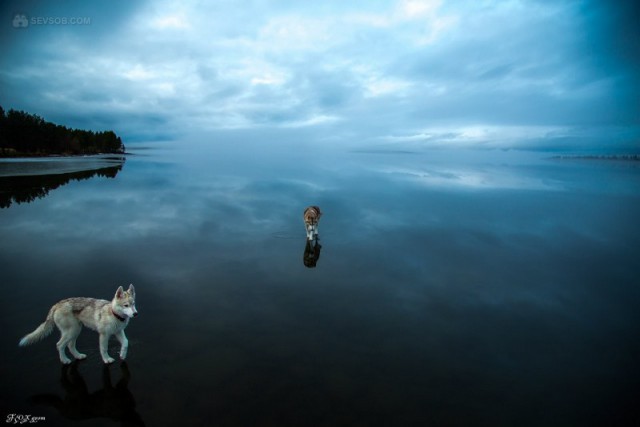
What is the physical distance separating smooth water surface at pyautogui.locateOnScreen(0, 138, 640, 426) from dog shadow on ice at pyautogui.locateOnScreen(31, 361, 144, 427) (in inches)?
1.2

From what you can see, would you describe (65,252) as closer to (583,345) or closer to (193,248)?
(193,248)

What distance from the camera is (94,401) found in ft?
20.7

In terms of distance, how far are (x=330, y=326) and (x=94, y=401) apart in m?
5.59

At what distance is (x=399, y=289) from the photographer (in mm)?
12203

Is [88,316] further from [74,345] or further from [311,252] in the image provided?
[311,252]

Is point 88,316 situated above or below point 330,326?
above

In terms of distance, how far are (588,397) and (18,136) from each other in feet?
429

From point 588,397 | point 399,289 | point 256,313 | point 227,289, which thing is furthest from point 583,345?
point 227,289

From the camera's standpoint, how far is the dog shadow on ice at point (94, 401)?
19.7 feet

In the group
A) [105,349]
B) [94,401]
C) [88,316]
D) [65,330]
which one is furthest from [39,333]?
[94,401]

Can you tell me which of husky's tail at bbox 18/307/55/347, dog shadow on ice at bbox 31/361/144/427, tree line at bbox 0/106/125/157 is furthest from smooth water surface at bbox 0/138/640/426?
tree line at bbox 0/106/125/157

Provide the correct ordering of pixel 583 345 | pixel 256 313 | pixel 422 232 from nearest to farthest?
pixel 583 345 < pixel 256 313 < pixel 422 232

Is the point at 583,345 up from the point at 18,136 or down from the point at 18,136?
down

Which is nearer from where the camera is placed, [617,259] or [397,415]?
[397,415]
